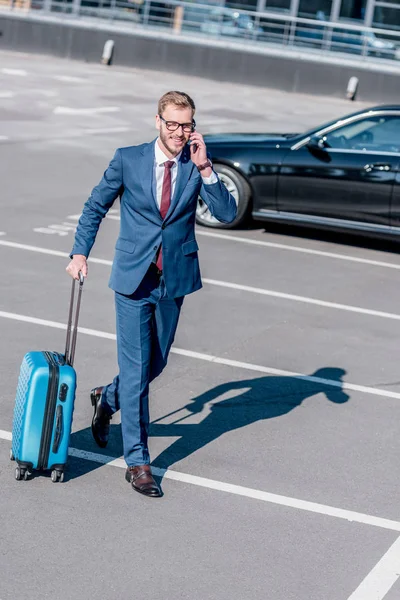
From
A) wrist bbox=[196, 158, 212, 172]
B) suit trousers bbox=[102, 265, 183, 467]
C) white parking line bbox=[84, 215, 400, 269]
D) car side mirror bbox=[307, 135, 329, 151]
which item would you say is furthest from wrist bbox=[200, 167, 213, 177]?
car side mirror bbox=[307, 135, 329, 151]

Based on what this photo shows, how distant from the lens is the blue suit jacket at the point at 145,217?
551 centimetres

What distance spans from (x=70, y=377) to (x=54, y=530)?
0.78 metres

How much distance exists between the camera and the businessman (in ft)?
18.1

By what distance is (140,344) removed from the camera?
5582mm

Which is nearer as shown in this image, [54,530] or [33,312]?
[54,530]

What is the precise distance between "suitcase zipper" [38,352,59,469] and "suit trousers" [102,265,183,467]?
348 mm

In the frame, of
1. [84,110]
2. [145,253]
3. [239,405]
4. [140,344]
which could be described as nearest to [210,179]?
[145,253]

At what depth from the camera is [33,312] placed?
8.77 meters

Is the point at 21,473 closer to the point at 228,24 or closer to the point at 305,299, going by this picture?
the point at 305,299

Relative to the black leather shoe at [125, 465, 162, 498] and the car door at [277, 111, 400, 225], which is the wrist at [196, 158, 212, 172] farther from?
the car door at [277, 111, 400, 225]

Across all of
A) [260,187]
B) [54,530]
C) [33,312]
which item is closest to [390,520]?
[54,530]

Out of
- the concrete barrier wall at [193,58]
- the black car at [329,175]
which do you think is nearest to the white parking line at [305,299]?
the black car at [329,175]

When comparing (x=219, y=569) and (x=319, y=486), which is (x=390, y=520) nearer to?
(x=319, y=486)

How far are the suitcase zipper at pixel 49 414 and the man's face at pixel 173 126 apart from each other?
4.04ft
